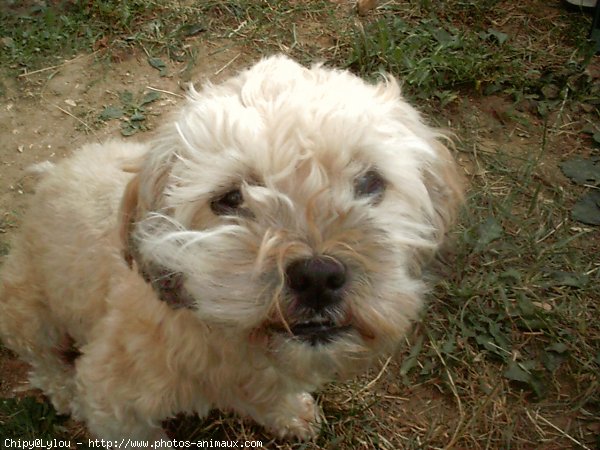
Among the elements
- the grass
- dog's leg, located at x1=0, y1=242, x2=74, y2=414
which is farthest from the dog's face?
dog's leg, located at x1=0, y1=242, x2=74, y2=414

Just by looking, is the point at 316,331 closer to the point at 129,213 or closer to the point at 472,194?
the point at 129,213

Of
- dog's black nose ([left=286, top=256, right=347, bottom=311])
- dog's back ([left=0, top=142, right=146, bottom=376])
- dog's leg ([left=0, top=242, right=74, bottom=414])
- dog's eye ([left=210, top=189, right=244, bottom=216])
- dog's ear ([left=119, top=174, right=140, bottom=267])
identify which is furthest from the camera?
dog's leg ([left=0, top=242, right=74, bottom=414])

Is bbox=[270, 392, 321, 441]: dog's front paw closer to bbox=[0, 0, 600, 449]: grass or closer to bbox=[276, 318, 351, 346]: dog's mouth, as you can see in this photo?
bbox=[0, 0, 600, 449]: grass

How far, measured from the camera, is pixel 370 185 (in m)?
1.94

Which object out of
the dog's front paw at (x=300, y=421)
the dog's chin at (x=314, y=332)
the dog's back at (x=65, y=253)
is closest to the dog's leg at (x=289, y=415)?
the dog's front paw at (x=300, y=421)

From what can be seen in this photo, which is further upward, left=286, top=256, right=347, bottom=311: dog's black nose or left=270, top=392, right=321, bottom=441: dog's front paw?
left=286, top=256, right=347, bottom=311: dog's black nose

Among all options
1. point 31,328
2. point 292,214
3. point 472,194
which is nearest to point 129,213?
point 292,214

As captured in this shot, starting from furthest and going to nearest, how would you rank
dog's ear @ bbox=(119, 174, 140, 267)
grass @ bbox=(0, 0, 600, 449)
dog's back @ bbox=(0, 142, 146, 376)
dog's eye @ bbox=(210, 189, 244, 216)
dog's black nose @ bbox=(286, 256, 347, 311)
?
grass @ bbox=(0, 0, 600, 449), dog's back @ bbox=(0, 142, 146, 376), dog's ear @ bbox=(119, 174, 140, 267), dog's eye @ bbox=(210, 189, 244, 216), dog's black nose @ bbox=(286, 256, 347, 311)

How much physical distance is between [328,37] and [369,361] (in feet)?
10.2

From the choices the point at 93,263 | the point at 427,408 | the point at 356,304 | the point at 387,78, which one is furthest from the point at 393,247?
the point at 427,408

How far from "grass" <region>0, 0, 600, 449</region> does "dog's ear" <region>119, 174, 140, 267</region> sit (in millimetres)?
1137

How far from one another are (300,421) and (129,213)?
4.32 feet

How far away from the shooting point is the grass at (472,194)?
2967 millimetres

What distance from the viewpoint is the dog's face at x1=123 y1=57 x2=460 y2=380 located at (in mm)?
1649
